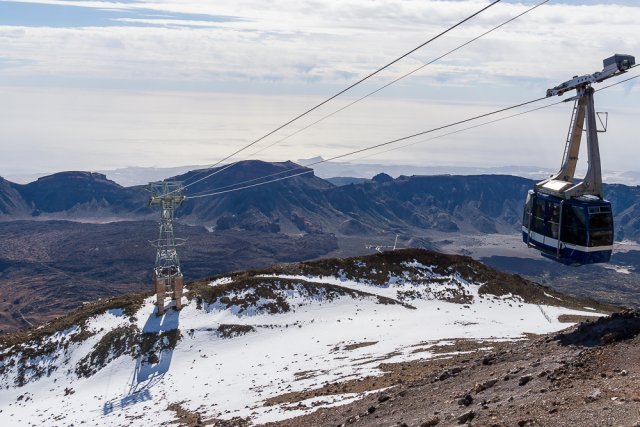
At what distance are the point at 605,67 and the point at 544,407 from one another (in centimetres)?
1387

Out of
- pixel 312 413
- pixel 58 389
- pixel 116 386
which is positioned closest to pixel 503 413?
pixel 312 413

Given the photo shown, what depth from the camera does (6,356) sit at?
155ft

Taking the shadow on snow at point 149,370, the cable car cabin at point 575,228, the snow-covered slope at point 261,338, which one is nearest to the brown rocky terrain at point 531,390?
the cable car cabin at point 575,228

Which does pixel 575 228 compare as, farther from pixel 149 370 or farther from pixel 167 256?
pixel 167 256

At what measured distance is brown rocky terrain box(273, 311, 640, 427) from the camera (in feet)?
48.4

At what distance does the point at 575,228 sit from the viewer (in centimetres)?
2511

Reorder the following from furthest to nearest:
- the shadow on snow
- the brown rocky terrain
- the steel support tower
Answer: the steel support tower, the shadow on snow, the brown rocky terrain

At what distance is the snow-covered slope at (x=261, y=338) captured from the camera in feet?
117

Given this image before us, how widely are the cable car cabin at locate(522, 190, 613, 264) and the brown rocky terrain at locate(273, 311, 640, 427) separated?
115 inches

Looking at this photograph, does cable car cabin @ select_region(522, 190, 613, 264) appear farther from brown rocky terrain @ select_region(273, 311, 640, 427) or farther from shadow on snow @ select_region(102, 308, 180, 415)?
shadow on snow @ select_region(102, 308, 180, 415)

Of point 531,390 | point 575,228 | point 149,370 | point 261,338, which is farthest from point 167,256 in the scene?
point 531,390

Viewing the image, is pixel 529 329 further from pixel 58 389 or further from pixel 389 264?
pixel 58 389

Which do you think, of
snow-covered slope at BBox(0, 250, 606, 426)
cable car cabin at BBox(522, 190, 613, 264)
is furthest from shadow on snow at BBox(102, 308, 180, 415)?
cable car cabin at BBox(522, 190, 613, 264)

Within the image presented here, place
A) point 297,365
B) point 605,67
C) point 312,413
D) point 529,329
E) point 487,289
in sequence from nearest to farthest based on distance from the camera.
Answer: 1. point 605,67
2. point 312,413
3. point 297,365
4. point 529,329
5. point 487,289
